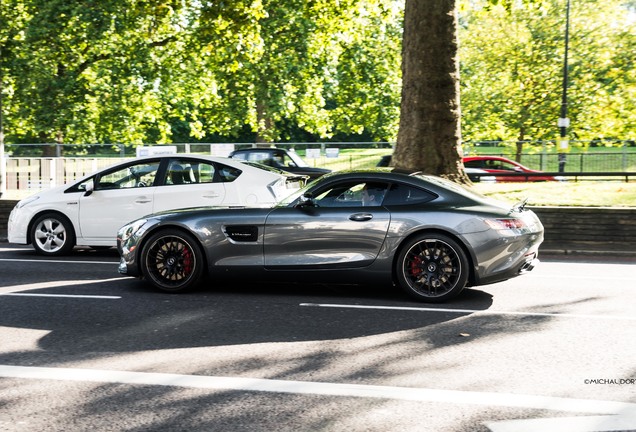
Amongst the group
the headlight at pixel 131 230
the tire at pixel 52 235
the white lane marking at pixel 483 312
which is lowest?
the white lane marking at pixel 483 312

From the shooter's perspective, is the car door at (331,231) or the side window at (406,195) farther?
the side window at (406,195)

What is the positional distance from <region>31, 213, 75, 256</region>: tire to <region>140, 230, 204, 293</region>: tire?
3.90 meters

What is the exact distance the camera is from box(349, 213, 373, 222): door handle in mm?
7887

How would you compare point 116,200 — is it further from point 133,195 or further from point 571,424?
point 571,424

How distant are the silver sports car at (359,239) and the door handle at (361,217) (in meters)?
0.01

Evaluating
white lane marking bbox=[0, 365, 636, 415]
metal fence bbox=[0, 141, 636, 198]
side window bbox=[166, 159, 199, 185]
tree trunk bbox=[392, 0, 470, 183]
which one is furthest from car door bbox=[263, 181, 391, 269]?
metal fence bbox=[0, 141, 636, 198]

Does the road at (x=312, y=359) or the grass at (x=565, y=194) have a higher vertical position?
the grass at (x=565, y=194)

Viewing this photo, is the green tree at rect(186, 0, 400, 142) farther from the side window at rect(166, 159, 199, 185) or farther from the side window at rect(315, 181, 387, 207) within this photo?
the side window at rect(315, 181, 387, 207)

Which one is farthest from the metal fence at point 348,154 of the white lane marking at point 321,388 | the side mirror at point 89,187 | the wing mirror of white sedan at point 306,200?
the white lane marking at point 321,388

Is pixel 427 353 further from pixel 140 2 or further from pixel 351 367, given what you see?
pixel 140 2

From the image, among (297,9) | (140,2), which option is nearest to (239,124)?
(297,9)

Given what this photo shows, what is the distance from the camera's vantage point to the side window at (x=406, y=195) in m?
8.01

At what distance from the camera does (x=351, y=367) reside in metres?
5.40

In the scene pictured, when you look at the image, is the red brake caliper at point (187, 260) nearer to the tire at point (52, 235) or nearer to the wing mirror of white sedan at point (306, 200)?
the wing mirror of white sedan at point (306, 200)
